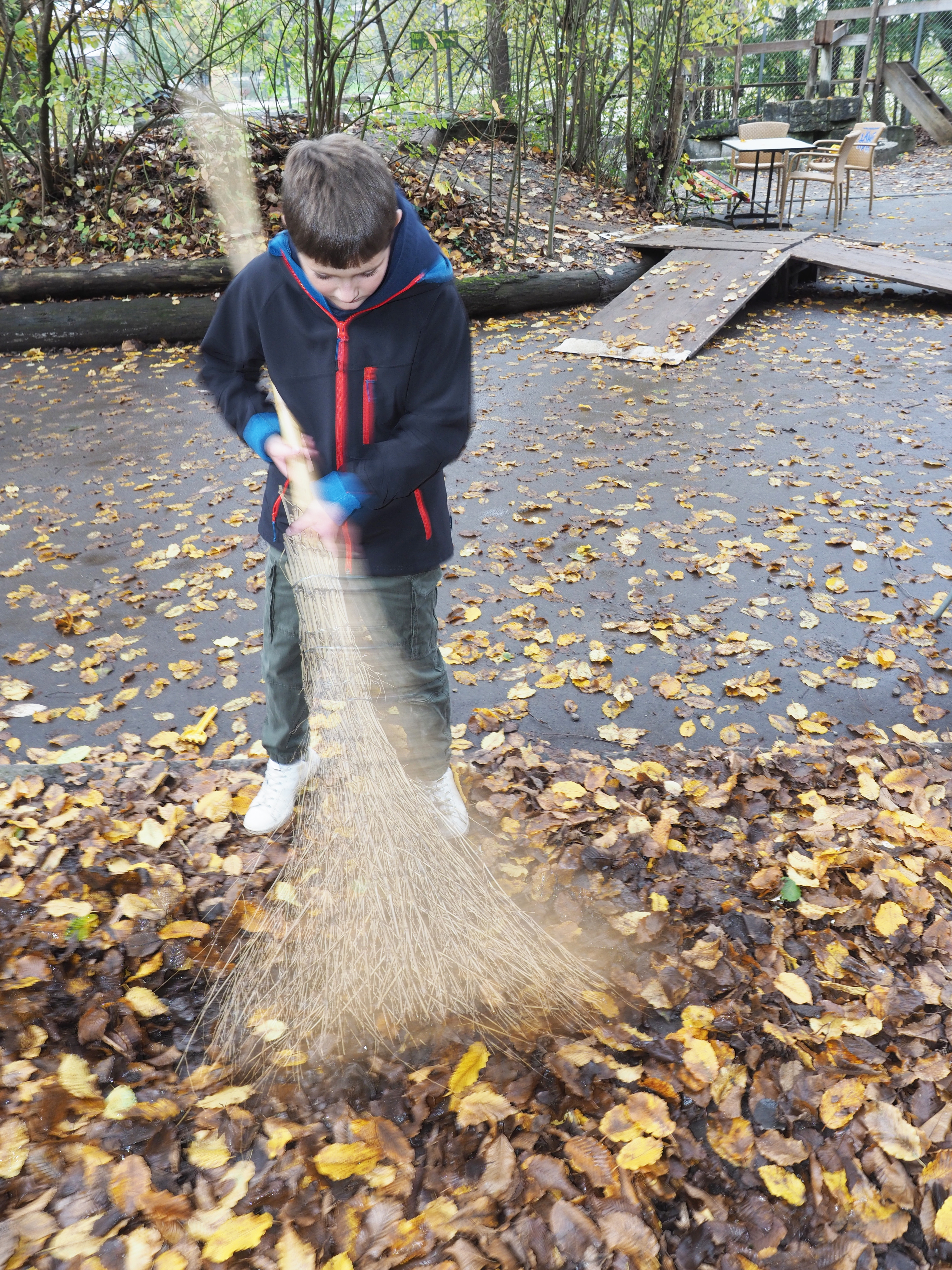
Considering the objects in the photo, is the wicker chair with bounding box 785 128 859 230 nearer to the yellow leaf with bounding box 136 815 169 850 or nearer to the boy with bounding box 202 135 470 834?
the boy with bounding box 202 135 470 834

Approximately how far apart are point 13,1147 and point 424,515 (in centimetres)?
163

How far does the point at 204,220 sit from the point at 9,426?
4294mm

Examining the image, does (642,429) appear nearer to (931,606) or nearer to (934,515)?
(934,515)

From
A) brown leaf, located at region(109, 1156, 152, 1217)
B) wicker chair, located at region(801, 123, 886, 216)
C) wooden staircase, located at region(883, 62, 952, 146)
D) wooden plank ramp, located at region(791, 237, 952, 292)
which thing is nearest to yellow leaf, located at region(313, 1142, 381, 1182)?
brown leaf, located at region(109, 1156, 152, 1217)

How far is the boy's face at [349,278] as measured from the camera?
1.77m

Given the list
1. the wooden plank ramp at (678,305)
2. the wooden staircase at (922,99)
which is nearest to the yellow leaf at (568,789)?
the wooden plank ramp at (678,305)

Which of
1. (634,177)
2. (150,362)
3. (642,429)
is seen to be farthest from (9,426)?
(634,177)

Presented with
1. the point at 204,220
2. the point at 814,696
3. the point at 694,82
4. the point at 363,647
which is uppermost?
the point at 694,82

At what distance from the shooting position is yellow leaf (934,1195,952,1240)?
1746 millimetres

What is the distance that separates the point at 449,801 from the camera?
263 centimetres

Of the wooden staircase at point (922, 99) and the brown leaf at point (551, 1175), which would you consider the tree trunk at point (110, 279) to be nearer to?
the brown leaf at point (551, 1175)

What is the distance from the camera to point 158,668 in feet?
12.3

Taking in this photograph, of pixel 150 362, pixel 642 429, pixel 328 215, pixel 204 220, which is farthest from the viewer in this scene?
pixel 204 220

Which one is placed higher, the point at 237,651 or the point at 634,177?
the point at 634,177
